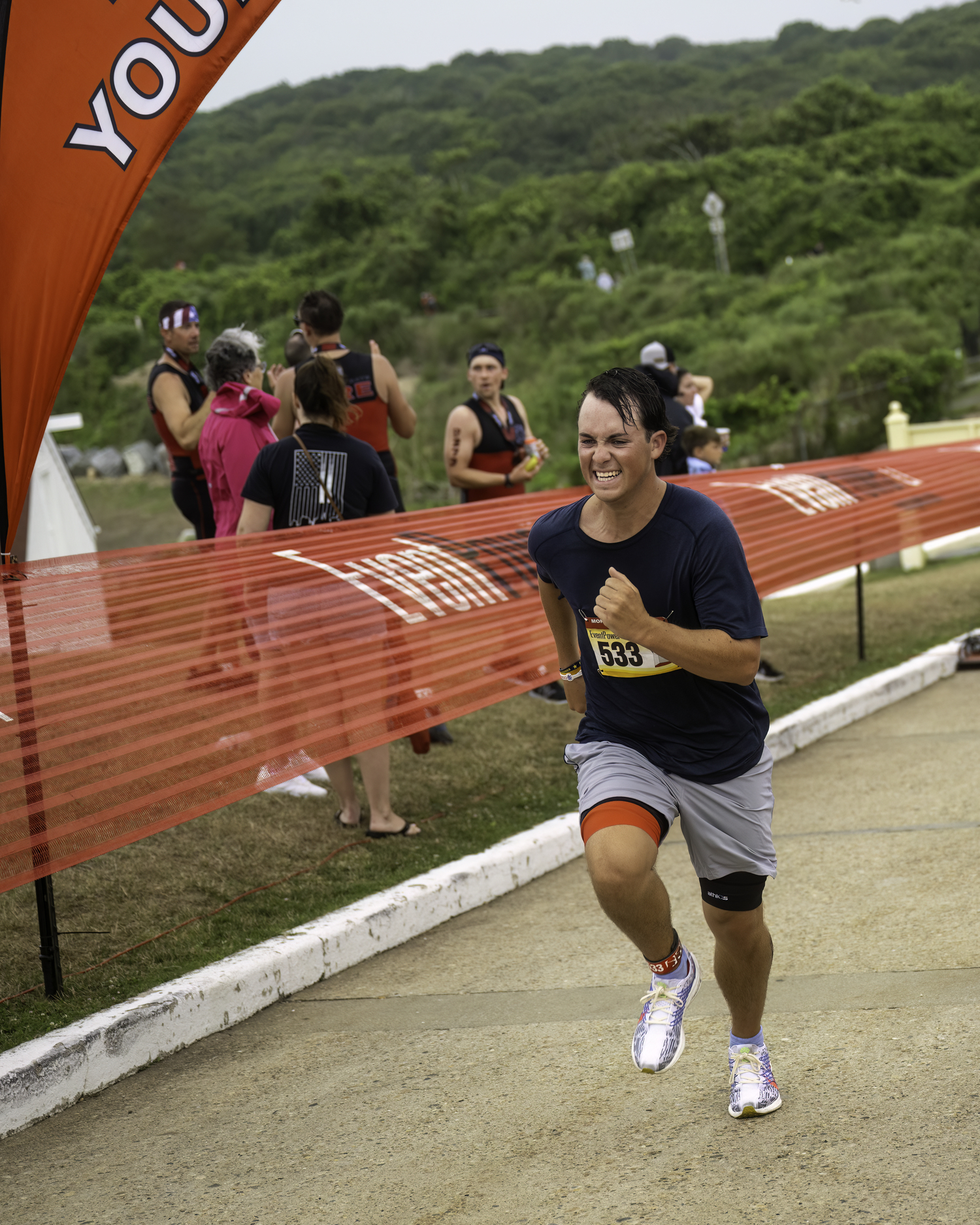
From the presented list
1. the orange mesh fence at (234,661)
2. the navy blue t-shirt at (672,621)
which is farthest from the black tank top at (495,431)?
the navy blue t-shirt at (672,621)

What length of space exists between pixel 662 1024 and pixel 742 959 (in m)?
0.26

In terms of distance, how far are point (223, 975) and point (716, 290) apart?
2006 inches

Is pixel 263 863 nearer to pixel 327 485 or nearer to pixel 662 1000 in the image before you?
pixel 327 485

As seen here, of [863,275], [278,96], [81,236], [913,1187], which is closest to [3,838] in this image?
[81,236]

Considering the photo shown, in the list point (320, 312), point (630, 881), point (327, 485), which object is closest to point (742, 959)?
point (630, 881)

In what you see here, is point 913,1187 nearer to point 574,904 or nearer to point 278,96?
point 574,904

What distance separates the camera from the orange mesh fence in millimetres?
3982

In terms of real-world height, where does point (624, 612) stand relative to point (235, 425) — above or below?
below

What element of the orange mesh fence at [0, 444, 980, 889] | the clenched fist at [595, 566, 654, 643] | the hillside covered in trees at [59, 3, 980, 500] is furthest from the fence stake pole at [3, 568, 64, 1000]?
the hillside covered in trees at [59, 3, 980, 500]

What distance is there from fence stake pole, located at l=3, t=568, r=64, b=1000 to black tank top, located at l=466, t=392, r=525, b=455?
3.55 meters

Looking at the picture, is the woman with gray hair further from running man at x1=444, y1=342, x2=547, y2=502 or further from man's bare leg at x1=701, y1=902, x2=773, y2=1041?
man's bare leg at x1=701, y1=902, x2=773, y2=1041

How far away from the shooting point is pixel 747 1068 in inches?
124

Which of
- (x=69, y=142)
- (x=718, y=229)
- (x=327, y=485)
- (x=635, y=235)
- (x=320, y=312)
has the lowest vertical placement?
(x=327, y=485)

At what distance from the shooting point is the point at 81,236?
4.08m
